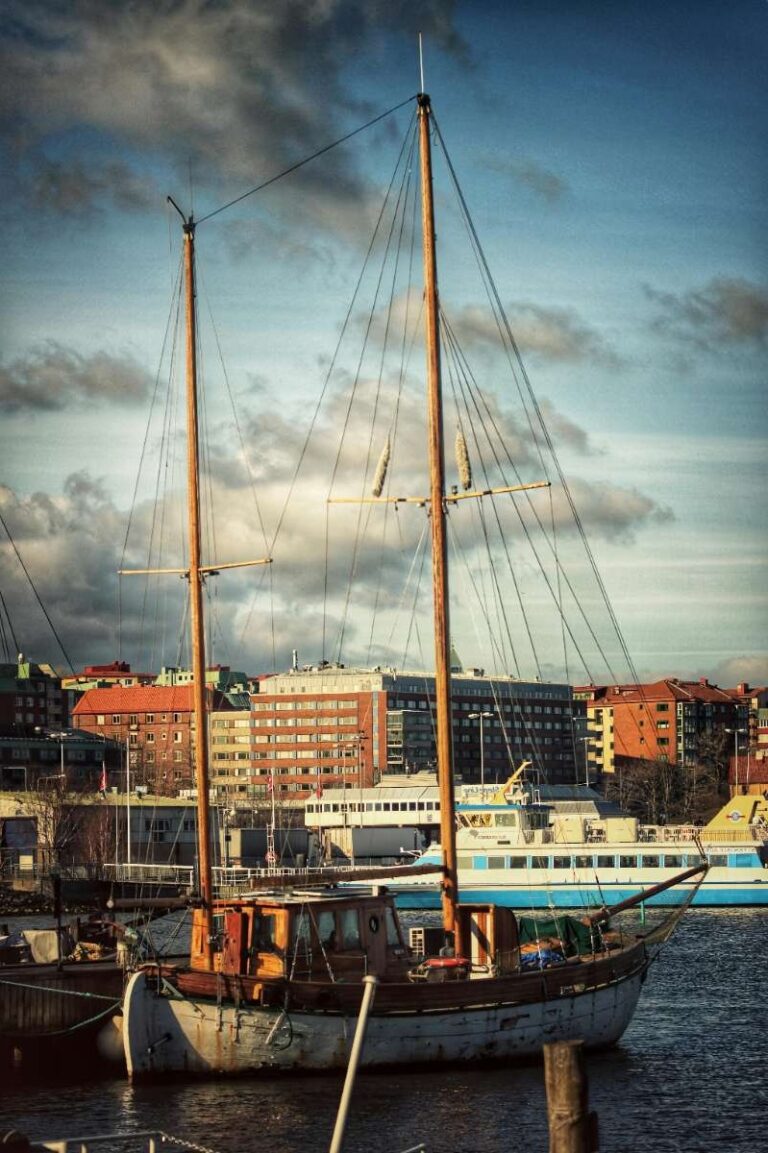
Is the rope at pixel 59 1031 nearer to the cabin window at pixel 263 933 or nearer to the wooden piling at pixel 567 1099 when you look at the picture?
the cabin window at pixel 263 933

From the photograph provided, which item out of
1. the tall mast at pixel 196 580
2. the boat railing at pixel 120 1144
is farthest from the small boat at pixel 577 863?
the boat railing at pixel 120 1144

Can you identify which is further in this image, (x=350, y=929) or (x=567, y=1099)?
(x=350, y=929)

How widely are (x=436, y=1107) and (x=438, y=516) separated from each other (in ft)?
→ 57.3

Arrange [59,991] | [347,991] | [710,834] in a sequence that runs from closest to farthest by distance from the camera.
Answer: [347,991] < [59,991] < [710,834]

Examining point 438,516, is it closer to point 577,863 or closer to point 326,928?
point 326,928

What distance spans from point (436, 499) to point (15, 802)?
93662 mm

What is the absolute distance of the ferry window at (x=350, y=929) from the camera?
135 ft

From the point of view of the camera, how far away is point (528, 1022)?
1647 inches

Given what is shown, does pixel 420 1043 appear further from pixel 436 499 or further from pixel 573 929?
pixel 436 499

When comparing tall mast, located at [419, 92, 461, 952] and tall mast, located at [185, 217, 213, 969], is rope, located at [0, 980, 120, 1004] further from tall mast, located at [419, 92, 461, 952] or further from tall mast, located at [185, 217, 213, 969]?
tall mast, located at [419, 92, 461, 952]

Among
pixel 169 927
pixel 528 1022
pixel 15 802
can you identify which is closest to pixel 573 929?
pixel 528 1022

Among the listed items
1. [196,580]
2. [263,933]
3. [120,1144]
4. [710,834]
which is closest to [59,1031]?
[263,933]

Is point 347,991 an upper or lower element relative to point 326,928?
lower

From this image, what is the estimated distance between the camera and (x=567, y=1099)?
21250 mm
